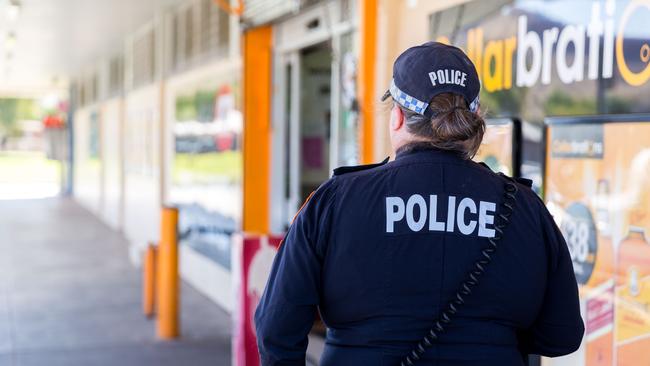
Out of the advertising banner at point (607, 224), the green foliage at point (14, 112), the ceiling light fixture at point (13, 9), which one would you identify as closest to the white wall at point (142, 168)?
the ceiling light fixture at point (13, 9)

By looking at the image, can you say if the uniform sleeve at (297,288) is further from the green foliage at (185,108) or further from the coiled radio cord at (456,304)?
the green foliage at (185,108)

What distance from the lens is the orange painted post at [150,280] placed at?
24.1 feet

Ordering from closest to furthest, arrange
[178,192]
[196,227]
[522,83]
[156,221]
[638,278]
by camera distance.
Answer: [638,278] → [522,83] → [196,227] → [178,192] → [156,221]

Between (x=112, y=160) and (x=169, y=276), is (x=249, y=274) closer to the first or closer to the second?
(x=169, y=276)

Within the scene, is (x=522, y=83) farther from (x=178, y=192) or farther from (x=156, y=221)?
(x=156, y=221)

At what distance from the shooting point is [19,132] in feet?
185

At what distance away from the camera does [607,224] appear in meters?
3.10

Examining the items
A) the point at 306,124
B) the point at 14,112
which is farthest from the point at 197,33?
the point at 14,112

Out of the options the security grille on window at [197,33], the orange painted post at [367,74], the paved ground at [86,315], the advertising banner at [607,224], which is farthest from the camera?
the security grille on window at [197,33]

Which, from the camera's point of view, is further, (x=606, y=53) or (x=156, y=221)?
(x=156, y=221)

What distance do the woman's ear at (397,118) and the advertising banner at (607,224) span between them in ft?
4.29

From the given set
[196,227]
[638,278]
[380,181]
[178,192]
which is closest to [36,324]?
[196,227]

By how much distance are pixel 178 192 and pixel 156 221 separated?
5.03ft

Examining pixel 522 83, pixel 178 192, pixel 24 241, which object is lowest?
pixel 24 241
